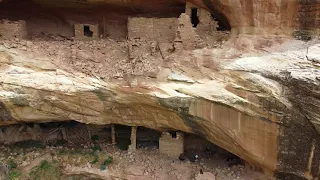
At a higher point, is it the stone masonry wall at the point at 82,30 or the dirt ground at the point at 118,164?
the stone masonry wall at the point at 82,30

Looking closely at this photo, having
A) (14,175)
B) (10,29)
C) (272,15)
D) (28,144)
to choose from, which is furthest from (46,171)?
(272,15)

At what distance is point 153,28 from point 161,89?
184 centimetres

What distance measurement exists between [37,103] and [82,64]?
4.52 feet

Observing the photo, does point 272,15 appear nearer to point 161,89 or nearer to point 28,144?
point 161,89

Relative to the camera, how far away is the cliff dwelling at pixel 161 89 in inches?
249

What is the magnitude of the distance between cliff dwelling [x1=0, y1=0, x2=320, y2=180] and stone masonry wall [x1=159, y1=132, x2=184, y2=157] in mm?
27

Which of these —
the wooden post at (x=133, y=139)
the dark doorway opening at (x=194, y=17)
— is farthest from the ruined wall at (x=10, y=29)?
the dark doorway opening at (x=194, y=17)

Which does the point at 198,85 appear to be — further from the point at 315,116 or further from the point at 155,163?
the point at 155,163

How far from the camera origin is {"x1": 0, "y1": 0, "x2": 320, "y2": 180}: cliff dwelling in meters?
6.31

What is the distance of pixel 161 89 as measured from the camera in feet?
24.2

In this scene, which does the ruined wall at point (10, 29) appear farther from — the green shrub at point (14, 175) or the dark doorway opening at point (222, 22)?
the dark doorway opening at point (222, 22)

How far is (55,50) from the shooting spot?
8.25m

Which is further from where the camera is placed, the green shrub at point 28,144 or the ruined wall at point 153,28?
the green shrub at point 28,144

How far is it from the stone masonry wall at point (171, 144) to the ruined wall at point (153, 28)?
2409 millimetres
